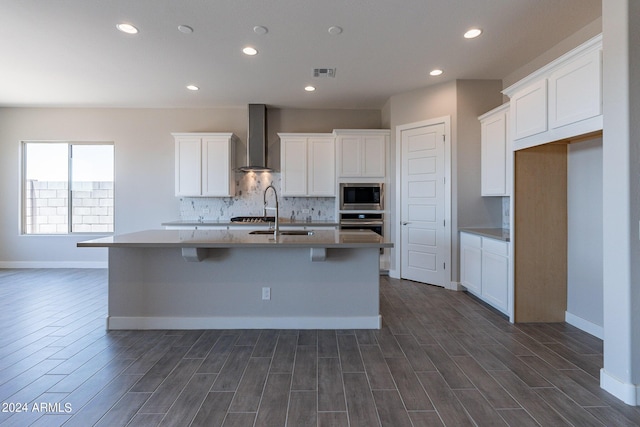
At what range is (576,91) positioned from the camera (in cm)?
238

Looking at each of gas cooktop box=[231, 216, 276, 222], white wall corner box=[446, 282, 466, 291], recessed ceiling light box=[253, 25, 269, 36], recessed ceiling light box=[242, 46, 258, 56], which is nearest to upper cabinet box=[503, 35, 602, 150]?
white wall corner box=[446, 282, 466, 291]

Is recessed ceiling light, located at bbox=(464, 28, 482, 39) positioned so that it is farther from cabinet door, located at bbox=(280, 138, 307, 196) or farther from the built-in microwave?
cabinet door, located at bbox=(280, 138, 307, 196)

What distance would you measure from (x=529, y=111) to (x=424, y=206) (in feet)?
6.45

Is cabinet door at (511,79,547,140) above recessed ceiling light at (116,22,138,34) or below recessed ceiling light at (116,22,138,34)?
below

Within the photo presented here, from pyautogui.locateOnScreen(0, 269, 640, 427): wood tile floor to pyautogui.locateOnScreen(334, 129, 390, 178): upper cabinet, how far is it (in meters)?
2.60

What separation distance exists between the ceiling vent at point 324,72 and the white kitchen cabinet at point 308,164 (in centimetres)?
128

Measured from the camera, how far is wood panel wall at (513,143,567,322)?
314cm

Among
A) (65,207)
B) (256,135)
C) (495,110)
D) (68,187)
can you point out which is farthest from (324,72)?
(65,207)

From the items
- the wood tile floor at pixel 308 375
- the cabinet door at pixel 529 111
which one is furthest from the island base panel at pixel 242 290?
the cabinet door at pixel 529 111

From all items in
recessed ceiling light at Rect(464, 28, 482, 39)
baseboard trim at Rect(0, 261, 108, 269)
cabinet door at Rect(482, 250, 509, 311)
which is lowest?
baseboard trim at Rect(0, 261, 108, 269)

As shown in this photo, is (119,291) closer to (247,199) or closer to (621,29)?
(247,199)

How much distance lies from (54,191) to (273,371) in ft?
19.9

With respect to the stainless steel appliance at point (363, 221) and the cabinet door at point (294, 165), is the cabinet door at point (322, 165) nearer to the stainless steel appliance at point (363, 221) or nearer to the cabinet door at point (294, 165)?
the cabinet door at point (294, 165)

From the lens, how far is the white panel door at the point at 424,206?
4477 millimetres
